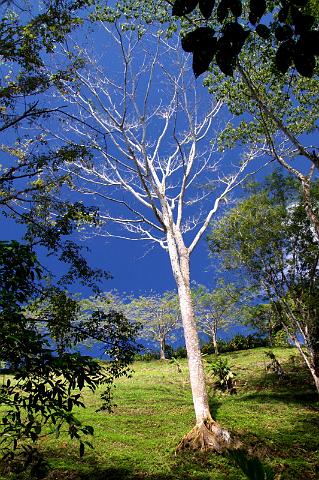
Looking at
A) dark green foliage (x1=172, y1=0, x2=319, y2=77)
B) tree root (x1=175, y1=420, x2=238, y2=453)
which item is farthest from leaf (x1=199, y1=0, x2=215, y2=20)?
tree root (x1=175, y1=420, x2=238, y2=453)

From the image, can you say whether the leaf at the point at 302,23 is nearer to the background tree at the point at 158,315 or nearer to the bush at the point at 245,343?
the bush at the point at 245,343

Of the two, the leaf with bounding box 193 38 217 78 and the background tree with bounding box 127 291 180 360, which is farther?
the background tree with bounding box 127 291 180 360

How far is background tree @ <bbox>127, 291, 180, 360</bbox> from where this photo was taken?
113ft

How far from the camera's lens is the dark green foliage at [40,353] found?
3006 millimetres

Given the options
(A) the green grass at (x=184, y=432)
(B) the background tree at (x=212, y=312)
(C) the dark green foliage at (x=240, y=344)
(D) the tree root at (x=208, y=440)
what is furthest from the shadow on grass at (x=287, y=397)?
(C) the dark green foliage at (x=240, y=344)

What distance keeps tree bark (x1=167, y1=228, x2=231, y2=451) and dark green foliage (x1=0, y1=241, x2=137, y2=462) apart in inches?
210

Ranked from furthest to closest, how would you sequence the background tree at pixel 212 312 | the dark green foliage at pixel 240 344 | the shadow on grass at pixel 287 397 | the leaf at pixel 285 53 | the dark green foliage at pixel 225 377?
the dark green foliage at pixel 240 344 → the background tree at pixel 212 312 → the dark green foliage at pixel 225 377 → the shadow on grass at pixel 287 397 → the leaf at pixel 285 53

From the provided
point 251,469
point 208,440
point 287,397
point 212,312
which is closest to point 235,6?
point 251,469

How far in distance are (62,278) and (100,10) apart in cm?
942

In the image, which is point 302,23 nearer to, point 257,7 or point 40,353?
point 257,7

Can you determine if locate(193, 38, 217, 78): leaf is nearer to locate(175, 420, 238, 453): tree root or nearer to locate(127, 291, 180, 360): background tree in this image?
locate(175, 420, 238, 453): tree root

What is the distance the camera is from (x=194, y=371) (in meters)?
10.9

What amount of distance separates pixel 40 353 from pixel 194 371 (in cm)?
834

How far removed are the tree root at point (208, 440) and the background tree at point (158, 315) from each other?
24.7m
